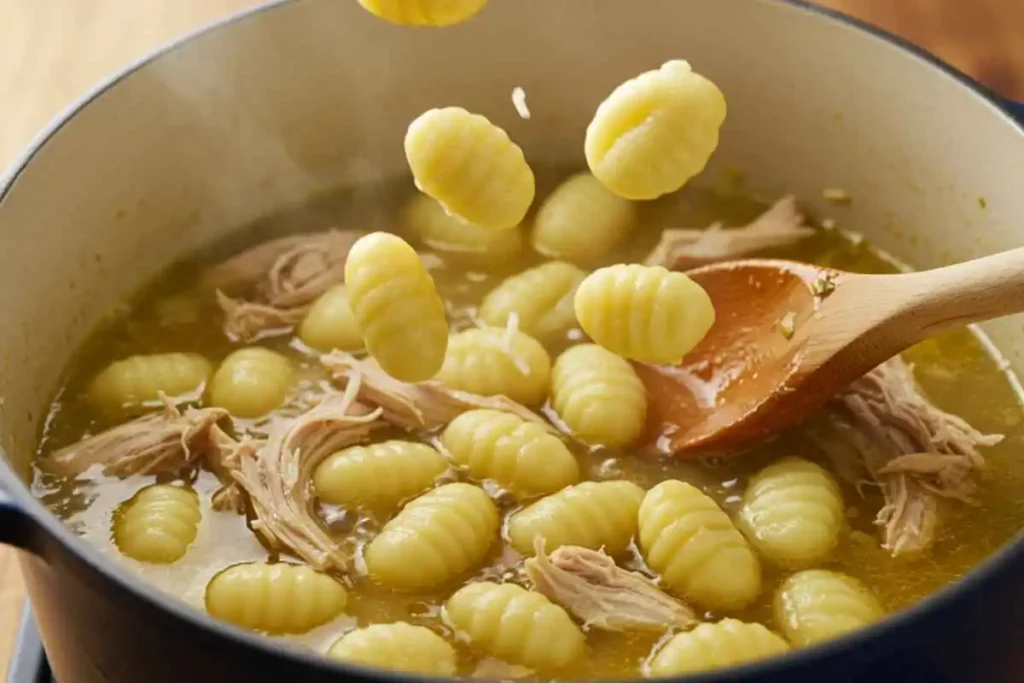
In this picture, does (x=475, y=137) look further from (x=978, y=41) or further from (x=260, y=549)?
(x=978, y=41)

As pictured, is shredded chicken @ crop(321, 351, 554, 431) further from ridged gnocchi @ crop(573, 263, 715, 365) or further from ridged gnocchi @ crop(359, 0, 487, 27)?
ridged gnocchi @ crop(359, 0, 487, 27)

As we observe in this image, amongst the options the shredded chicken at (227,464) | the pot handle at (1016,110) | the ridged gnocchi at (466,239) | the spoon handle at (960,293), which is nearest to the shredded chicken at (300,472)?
the shredded chicken at (227,464)

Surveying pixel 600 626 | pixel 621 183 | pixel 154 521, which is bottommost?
pixel 600 626

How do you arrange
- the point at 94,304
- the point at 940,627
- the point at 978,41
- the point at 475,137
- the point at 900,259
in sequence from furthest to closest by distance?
1. the point at 978,41
2. the point at 900,259
3. the point at 94,304
4. the point at 475,137
5. the point at 940,627

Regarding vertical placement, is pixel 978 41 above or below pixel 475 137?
below

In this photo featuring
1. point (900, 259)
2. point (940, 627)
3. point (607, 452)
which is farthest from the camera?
point (900, 259)

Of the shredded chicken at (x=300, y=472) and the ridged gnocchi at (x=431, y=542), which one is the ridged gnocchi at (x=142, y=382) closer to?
the shredded chicken at (x=300, y=472)

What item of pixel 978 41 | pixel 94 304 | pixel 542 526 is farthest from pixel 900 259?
pixel 94 304

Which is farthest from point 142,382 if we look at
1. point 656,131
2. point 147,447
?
point 656,131
